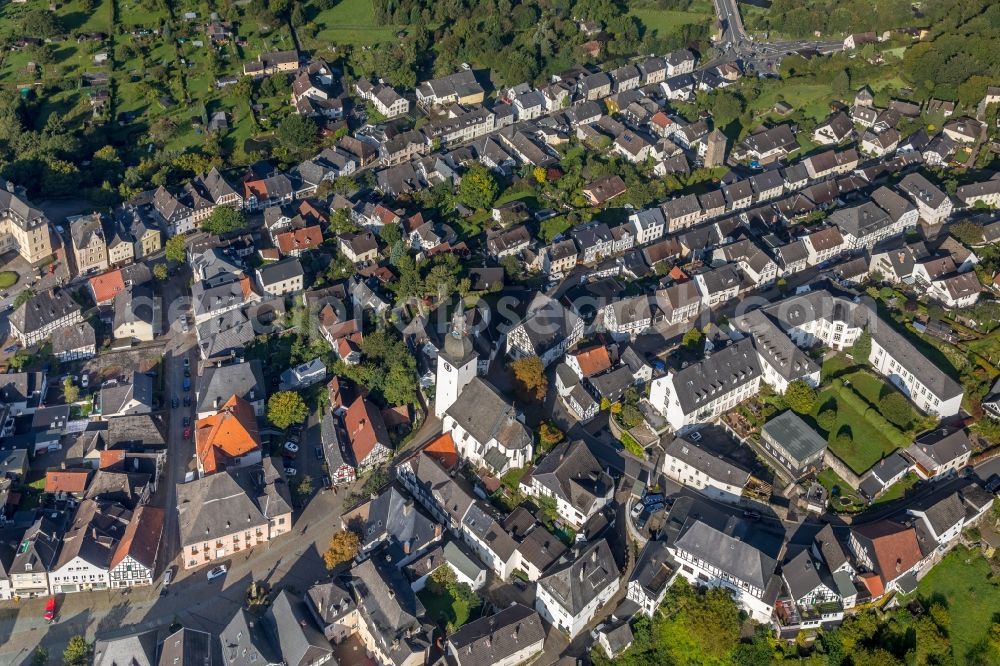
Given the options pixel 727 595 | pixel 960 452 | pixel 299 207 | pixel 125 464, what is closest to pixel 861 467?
pixel 960 452

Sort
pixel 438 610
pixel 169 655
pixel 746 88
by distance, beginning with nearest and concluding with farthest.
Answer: pixel 169 655 < pixel 438 610 < pixel 746 88

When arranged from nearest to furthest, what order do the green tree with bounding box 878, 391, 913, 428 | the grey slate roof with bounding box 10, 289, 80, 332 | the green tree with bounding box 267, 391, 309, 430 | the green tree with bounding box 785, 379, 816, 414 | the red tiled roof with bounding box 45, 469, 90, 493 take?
the red tiled roof with bounding box 45, 469, 90, 493, the green tree with bounding box 878, 391, 913, 428, the green tree with bounding box 785, 379, 816, 414, the green tree with bounding box 267, 391, 309, 430, the grey slate roof with bounding box 10, 289, 80, 332

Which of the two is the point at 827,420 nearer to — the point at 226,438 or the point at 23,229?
the point at 226,438

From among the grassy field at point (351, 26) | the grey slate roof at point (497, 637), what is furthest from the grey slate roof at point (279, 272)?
the grassy field at point (351, 26)

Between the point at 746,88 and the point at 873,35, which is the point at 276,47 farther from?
the point at 873,35

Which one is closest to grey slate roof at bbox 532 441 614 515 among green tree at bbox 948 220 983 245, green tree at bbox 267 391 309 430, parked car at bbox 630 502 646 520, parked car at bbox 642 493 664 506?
parked car at bbox 630 502 646 520

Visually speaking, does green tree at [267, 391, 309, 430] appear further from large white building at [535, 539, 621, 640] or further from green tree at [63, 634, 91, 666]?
large white building at [535, 539, 621, 640]
